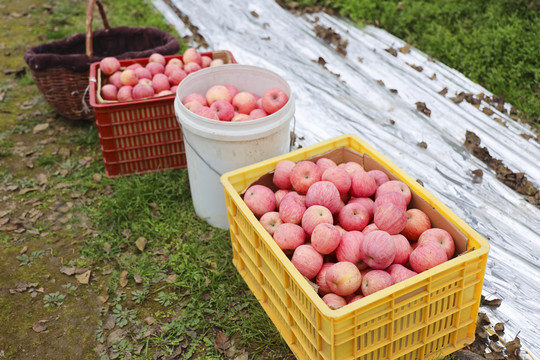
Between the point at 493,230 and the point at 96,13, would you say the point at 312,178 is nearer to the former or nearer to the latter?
the point at 493,230

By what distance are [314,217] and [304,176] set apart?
0.33 meters

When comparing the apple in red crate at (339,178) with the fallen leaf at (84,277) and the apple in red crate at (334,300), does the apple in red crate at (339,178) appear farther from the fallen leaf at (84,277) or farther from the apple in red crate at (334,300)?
the fallen leaf at (84,277)

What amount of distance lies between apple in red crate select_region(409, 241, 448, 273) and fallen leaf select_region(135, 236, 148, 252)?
6.22ft

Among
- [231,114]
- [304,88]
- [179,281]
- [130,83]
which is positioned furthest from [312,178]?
[304,88]

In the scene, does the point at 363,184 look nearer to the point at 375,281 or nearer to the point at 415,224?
the point at 415,224

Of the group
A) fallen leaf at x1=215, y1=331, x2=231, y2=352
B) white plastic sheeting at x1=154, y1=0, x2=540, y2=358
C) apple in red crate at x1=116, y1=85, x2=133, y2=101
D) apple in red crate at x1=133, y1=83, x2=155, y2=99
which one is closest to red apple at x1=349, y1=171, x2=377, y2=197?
white plastic sheeting at x1=154, y1=0, x2=540, y2=358

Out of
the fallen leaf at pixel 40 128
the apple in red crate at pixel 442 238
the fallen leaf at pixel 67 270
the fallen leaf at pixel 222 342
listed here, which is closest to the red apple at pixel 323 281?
the apple in red crate at pixel 442 238

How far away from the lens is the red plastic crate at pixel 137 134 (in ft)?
12.6

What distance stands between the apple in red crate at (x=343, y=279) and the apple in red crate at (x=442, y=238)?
40 cm

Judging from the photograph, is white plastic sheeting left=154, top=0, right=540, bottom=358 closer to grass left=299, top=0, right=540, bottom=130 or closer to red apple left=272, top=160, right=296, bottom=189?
grass left=299, top=0, right=540, bottom=130

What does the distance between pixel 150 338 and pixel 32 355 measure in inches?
25.7

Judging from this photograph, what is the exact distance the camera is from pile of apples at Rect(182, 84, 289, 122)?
3.37 meters

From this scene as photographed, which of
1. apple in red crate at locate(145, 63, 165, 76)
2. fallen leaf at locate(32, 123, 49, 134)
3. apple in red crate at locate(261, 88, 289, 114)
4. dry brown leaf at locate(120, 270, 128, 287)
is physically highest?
apple in red crate at locate(261, 88, 289, 114)

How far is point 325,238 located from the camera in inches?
98.7
